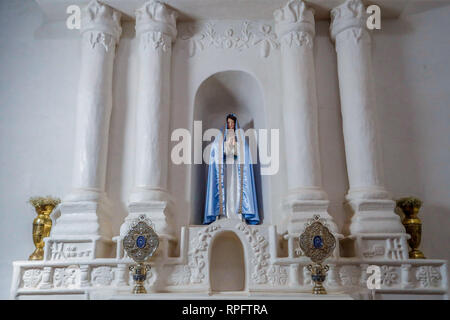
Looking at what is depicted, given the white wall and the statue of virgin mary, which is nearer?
the white wall

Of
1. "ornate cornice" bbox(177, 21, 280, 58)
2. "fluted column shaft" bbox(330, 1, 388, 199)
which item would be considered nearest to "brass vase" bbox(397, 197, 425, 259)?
"fluted column shaft" bbox(330, 1, 388, 199)

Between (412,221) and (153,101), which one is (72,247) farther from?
Answer: (412,221)

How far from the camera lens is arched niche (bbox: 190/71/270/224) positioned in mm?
6328

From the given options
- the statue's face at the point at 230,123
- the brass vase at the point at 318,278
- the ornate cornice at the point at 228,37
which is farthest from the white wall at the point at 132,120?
the statue's face at the point at 230,123

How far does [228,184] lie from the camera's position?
6367mm

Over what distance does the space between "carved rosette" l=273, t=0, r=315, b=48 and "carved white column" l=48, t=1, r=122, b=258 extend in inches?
89.9

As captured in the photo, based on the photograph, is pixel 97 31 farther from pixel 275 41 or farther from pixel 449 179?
pixel 449 179

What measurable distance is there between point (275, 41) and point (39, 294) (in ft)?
14.3

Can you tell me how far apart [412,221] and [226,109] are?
3172mm

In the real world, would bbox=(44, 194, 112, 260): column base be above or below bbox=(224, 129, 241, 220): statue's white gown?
below

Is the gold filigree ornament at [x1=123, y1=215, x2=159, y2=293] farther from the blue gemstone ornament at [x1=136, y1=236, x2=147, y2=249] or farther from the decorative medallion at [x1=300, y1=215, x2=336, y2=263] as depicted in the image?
the decorative medallion at [x1=300, y1=215, x2=336, y2=263]

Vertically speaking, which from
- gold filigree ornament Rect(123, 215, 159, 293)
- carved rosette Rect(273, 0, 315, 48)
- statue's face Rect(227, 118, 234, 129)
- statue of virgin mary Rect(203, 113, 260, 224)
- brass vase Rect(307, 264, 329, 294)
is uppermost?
carved rosette Rect(273, 0, 315, 48)

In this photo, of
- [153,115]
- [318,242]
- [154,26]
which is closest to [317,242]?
[318,242]

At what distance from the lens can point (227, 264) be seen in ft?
18.1
